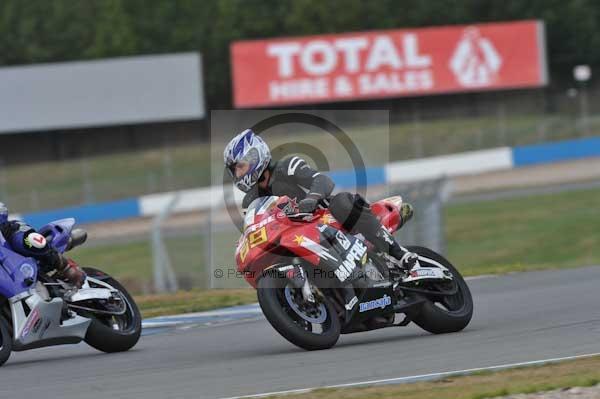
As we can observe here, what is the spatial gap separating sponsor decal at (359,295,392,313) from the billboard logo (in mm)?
32663

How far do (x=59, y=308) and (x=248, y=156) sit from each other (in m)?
1.93

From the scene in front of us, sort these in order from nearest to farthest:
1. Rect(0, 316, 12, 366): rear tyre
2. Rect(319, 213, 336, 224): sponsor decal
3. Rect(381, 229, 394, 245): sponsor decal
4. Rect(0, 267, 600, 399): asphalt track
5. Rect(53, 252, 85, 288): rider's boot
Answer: Rect(0, 267, 600, 399): asphalt track
Rect(319, 213, 336, 224): sponsor decal
Rect(0, 316, 12, 366): rear tyre
Rect(381, 229, 394, 245): sponsor decal
Rect(53, 252, 85, 288): rider's boot

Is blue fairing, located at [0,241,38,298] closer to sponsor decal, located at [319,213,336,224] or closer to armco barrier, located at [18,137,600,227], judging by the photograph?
sponsor decal, located at [319,213,336,224]

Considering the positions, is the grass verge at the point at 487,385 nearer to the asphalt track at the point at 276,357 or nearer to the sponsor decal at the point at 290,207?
the asphalt track at the point at 276,357

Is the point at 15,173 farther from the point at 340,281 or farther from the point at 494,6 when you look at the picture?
the point at 340,281

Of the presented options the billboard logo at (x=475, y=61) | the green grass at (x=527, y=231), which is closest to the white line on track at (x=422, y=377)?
the green grass at (x=527, y=231)

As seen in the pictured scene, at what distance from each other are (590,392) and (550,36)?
43.6 meters

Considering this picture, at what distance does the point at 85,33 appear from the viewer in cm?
4888

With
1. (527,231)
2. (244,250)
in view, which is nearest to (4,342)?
(244,250)

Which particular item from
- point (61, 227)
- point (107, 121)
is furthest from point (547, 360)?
point (107, 121)

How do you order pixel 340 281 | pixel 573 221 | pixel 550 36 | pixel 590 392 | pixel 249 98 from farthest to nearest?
pixel 550 36
pixel 249 98
pixel 573 221
pixel 340 281
pixel 590 392

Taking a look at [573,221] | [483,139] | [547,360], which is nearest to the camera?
[547,360]

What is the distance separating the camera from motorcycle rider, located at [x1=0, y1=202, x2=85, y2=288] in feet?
28.4

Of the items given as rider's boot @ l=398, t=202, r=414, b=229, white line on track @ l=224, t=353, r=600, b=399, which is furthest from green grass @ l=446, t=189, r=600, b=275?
white line on track @ l=224, t=353, r=600, b=399
